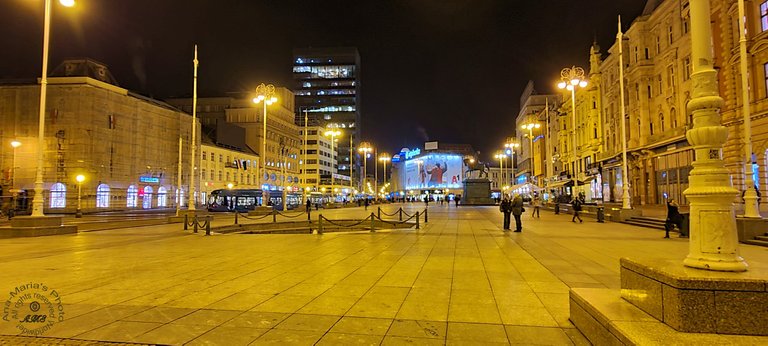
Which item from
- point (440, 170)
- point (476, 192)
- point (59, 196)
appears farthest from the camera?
point (440, 170)

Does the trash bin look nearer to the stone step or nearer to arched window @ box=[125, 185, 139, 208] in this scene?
the stone step

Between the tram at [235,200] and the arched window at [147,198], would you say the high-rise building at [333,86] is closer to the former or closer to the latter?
the arched window at [147,198]

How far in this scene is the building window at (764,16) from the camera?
25922 mm

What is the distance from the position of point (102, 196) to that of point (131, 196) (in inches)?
194

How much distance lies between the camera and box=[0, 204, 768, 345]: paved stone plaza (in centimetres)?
516

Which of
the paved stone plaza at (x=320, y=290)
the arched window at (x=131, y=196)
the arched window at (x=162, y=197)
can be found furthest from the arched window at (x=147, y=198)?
the paved stone plaza at (x=320, y=290)

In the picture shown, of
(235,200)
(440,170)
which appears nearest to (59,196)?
(235,200)

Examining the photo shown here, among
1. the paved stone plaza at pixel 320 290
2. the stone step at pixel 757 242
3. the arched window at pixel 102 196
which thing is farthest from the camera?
the arched window at pixel 102 196

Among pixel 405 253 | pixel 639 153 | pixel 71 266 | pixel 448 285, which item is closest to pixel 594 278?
pixel 448 285

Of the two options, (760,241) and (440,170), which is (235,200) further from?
(440,170)

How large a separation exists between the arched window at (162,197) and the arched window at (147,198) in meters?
1.64

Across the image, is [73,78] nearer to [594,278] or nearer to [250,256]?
[250,256]

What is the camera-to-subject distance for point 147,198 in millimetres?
60031

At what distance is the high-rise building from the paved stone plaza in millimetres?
143904
